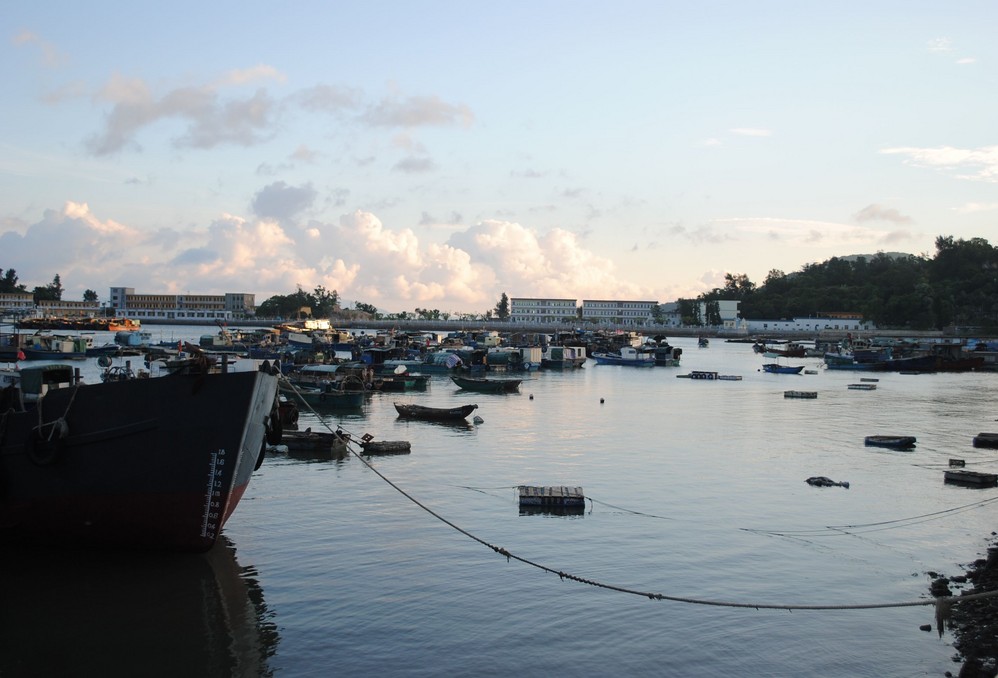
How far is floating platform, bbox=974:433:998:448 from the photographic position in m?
37.7

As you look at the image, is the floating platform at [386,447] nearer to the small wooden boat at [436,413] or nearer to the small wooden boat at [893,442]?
the small wooden boat at [436,413]

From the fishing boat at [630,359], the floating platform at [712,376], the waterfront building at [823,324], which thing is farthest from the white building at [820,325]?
the floating platform at [712,376]

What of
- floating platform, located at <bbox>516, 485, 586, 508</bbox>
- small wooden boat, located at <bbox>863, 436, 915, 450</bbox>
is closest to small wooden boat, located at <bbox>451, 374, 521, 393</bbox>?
small wooden boat, located at <bbox>863, 436, 915, 450</bbox>

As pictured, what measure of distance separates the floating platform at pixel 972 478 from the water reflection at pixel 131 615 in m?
22.5

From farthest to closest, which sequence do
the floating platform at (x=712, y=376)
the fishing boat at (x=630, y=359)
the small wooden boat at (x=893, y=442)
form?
the fishing boat at (x=630, y=359)
the floating platform at (x=712, y=376)
the small wooden boat at (x=893, y=442)

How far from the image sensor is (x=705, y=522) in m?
23.2

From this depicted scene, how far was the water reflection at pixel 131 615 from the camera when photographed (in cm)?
1377

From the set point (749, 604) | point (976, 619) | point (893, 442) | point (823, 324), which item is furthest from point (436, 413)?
point (823, 324)

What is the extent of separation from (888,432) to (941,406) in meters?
16.3

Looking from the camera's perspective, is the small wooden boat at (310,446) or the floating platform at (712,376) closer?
the small wooden boat at (310,446)

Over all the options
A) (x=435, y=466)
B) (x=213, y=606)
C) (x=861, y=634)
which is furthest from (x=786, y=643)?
(x=435, y=466)

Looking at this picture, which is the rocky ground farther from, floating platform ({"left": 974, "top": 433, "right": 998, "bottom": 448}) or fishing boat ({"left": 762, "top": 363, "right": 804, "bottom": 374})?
fishing boat ({"left": 762, "top": 363, "right": 804, "bottom": 374})

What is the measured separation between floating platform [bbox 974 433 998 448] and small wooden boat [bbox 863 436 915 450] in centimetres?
309

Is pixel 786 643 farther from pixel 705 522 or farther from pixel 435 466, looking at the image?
pixel 435 466
